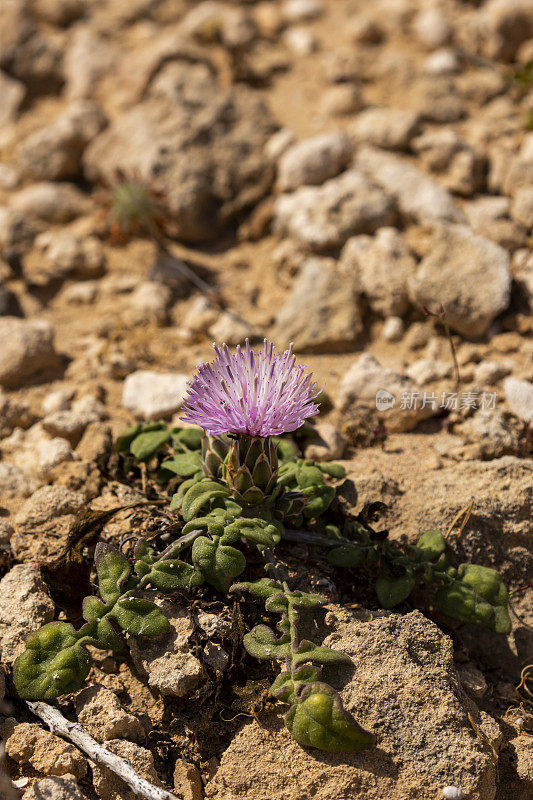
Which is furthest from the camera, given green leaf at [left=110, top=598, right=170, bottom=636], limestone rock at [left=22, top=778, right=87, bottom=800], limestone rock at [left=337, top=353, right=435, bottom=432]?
limestone rock at [left=337, top=353, right=435, bottom=432]

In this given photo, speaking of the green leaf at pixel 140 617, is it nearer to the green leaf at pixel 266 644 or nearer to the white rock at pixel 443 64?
the green leaf at pixel 266 644

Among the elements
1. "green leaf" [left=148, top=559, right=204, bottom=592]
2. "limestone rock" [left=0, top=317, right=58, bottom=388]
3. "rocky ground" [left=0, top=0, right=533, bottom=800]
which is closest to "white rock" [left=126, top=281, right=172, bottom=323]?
"rocky ground" [left=0, top=0, right=533, bottom=800]

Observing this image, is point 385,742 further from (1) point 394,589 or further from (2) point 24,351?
(2) point 24,351

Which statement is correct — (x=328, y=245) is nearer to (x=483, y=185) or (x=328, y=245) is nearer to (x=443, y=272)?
(x=443, y=272)

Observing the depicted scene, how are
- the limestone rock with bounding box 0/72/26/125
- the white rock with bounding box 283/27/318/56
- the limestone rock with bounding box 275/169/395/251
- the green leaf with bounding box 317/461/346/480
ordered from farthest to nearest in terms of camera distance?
1. the white rock with bounding box 283/27/318/56
2. the limestone rock with bounding box 0/72/26/125
3. the limestone rock with bounding box 275/169/395/251
4. the green leaf with bounding box 317/461/346/480

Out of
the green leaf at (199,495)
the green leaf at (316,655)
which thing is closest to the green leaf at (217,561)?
the green leaf at (199,495)

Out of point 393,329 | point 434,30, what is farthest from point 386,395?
point 434,30

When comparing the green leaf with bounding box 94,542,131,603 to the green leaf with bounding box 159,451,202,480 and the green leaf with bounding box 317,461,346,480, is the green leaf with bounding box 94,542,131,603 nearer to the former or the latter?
the green leaf with bounding box 159,451,202,480
